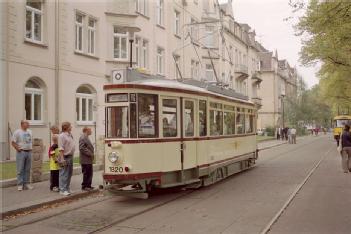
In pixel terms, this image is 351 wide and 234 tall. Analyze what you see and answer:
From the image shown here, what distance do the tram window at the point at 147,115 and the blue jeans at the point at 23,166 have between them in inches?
131

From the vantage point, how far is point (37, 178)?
1452cm

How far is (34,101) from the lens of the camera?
70.2 ft

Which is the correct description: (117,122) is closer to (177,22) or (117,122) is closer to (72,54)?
(72,54)

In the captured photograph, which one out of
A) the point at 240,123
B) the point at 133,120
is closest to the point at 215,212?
the point at 133,120

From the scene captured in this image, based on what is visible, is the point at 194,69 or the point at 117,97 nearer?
the point at 117,97

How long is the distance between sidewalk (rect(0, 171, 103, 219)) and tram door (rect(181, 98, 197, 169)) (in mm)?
2780

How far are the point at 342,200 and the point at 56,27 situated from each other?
51.3 feet

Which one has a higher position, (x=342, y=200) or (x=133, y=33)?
(x=133, y=33)

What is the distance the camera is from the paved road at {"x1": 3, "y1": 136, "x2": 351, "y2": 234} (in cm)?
866

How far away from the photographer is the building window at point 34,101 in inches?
823

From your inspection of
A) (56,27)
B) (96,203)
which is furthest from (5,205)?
(56,27)

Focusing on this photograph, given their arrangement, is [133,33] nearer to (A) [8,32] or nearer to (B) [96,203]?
(A) [8,32]

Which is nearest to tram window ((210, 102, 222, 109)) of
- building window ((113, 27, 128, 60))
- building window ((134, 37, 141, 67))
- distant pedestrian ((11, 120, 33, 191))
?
distant pedestrian ((11, 120, 33, 191))

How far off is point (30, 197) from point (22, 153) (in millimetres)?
1372
